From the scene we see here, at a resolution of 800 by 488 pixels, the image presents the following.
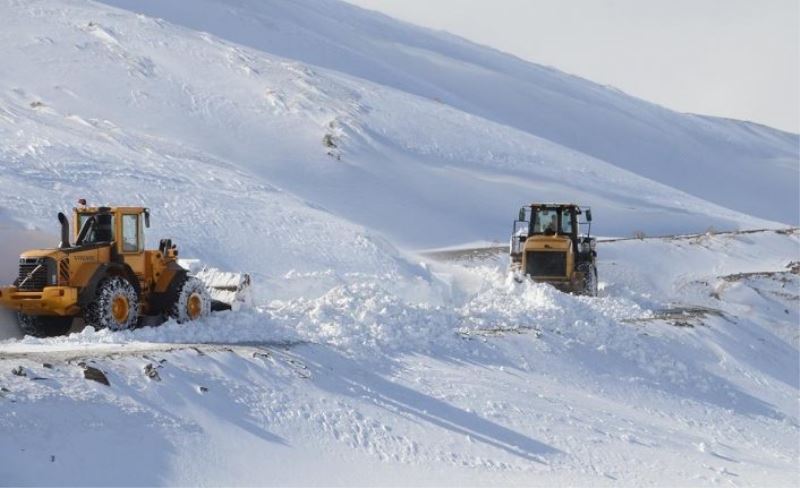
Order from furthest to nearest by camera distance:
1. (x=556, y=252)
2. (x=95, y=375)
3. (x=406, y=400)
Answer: (x=556, y=252), (x=406, y=400), (x=95, y=375)

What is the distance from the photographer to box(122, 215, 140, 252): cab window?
1708 cm

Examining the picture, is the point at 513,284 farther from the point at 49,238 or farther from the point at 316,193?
the point at 316,193

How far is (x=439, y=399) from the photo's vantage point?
49.6 ft

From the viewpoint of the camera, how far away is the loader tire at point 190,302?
1719 cm

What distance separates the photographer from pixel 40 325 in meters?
16.4

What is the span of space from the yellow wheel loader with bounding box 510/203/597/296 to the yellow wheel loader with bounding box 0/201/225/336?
999 cm

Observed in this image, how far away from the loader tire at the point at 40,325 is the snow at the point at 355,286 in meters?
0.29

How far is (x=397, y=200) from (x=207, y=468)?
82.6 feet

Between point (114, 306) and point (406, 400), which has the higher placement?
point (114, 306)

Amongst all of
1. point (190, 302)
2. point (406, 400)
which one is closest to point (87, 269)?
point (190, 302)

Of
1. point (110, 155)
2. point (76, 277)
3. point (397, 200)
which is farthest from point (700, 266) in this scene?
point (76, 277)

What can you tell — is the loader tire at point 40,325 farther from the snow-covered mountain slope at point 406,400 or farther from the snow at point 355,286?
the snow-covered mountain slope at point 406,400

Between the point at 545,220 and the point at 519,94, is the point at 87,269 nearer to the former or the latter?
the point at 545,220

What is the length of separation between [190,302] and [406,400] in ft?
13.8
